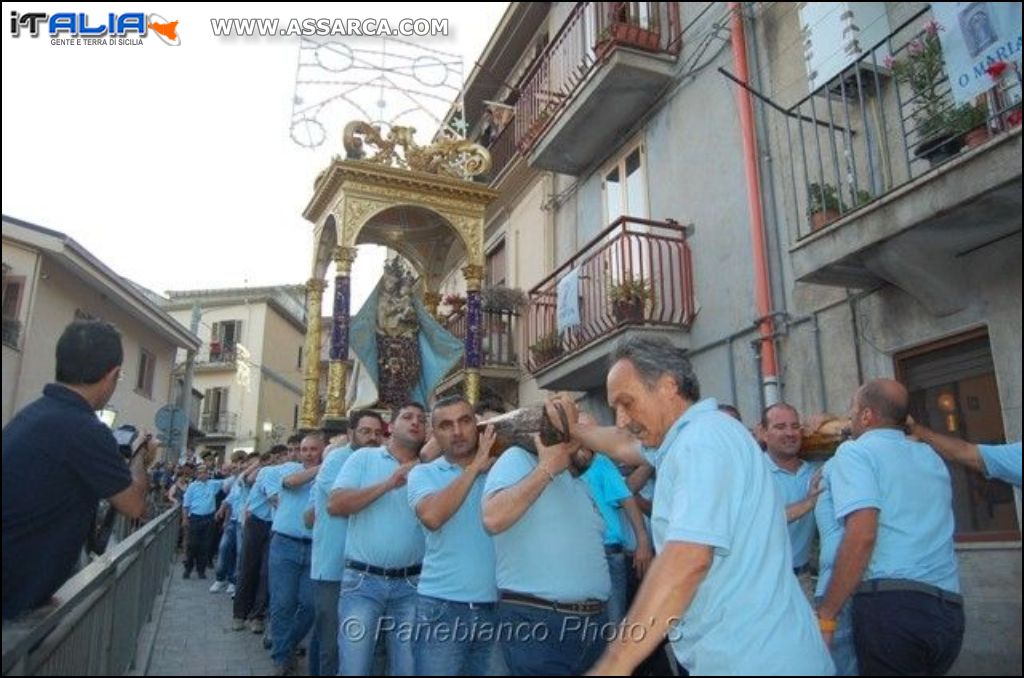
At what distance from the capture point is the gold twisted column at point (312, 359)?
943 centimetres

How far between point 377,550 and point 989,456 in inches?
123

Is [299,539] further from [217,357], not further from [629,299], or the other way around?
[217,357]

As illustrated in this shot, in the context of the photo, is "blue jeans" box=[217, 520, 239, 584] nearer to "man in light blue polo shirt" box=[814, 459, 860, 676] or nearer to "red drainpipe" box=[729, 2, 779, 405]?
"red drainpipe" box=[729, 2, 779, 405]

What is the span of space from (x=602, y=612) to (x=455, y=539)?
2.68ft

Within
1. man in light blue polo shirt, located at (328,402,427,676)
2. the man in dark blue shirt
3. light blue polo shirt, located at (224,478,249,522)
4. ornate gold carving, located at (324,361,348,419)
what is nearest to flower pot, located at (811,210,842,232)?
man in light blue polo shirt, located at (328,402,427,676)

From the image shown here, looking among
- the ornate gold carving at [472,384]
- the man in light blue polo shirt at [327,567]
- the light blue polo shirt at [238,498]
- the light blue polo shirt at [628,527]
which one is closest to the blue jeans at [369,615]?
the man in light blue polo shirt at [327,567]

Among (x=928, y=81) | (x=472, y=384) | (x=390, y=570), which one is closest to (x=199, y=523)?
(x=472, y=384)

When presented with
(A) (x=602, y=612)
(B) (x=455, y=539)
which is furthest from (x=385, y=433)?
(A) (x=602, y=612)

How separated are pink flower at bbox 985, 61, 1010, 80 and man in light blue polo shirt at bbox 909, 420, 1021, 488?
2525 mm

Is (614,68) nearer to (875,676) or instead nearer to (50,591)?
(875,676)

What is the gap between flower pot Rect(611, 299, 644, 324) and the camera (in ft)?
27.2

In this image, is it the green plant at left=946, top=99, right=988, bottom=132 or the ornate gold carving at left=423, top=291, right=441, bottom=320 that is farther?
the ornate gold carving at left=423, top=291, right=441, bottom=320

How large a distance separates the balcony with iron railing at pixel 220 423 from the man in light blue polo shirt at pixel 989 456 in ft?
129

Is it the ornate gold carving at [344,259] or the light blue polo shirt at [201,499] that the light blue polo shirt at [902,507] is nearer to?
the ornate gold carving at [344,259]
